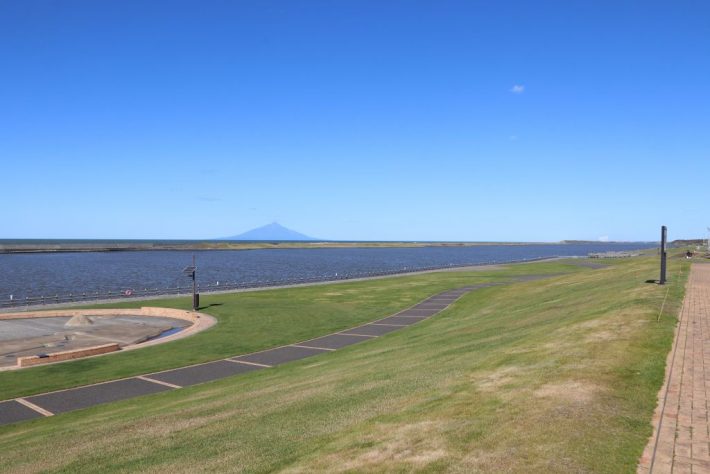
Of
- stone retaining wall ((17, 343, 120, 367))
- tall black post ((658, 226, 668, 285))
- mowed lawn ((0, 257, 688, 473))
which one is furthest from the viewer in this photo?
tall black post ((658, 226, 668, 285))

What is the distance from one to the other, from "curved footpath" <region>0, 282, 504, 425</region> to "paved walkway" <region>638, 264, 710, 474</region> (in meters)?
15.2

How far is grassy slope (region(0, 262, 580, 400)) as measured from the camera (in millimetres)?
21359

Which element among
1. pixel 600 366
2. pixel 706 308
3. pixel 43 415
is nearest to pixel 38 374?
pixel 43 415

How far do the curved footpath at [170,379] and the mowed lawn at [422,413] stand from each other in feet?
3.77

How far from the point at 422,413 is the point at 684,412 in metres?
4.53

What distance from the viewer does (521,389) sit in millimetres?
10383

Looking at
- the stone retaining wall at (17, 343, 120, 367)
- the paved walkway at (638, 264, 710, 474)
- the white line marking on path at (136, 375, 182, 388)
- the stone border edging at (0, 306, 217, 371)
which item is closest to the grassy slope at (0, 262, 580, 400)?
the stone retaining wall at (17, 343, 120, 367)

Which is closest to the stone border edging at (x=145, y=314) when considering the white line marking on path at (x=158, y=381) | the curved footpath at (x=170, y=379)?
the curved footpath at (x=170, y=379)

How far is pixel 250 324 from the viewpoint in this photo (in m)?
32.3

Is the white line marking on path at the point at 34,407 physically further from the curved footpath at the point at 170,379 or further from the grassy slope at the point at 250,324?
the grassy slope at the point at 250,324

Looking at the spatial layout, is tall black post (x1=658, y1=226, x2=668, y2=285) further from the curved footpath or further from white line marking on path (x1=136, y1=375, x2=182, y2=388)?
white line marking on path (x1=136, y1=375, x2=182, y2=388)

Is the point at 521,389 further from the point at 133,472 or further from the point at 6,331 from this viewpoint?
the point at 6,331

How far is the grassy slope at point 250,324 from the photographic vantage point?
70.1ft

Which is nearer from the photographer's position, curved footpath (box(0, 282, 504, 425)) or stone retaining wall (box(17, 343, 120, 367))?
curved footpath (box(0, 282, 504, 425))
